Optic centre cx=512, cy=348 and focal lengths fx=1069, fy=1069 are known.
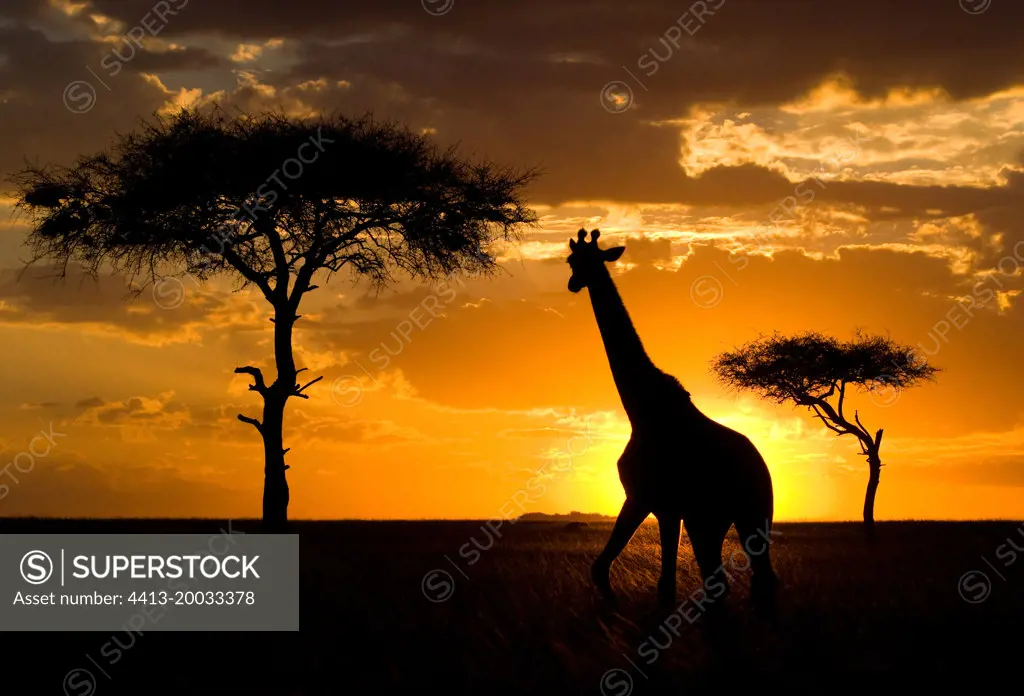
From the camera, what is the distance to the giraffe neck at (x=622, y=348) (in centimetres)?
1440

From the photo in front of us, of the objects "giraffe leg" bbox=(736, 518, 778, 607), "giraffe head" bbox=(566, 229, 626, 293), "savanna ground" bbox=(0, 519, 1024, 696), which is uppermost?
"giraffe head" bbox=(566, 229, 626, 293)

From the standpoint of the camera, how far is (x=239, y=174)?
2811 cm

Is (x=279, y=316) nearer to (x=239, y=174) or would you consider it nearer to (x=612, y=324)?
(x=239, y=174)

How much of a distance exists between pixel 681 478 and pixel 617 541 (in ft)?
6.29

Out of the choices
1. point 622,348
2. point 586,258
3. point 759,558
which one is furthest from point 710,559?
point 586,258

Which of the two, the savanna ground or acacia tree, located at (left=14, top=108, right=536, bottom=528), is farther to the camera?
acacia tree, located at (left=14, top=108, right=536, bottom=528)

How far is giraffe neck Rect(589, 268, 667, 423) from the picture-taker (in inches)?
567

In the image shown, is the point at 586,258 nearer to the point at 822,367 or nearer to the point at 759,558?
the point at 759,558

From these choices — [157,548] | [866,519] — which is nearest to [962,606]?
[157,548]

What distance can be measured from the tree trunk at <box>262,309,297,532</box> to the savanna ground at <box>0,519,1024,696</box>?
32.7 feet

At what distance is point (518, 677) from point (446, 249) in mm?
21801

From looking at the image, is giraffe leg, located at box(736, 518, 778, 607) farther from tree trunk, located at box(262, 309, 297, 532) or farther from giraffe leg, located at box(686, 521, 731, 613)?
tree trunk, located at box(262, 309, 297, 532)

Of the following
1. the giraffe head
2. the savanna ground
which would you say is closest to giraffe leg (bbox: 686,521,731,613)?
the savanna ground

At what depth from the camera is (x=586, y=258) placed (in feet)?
50.4
